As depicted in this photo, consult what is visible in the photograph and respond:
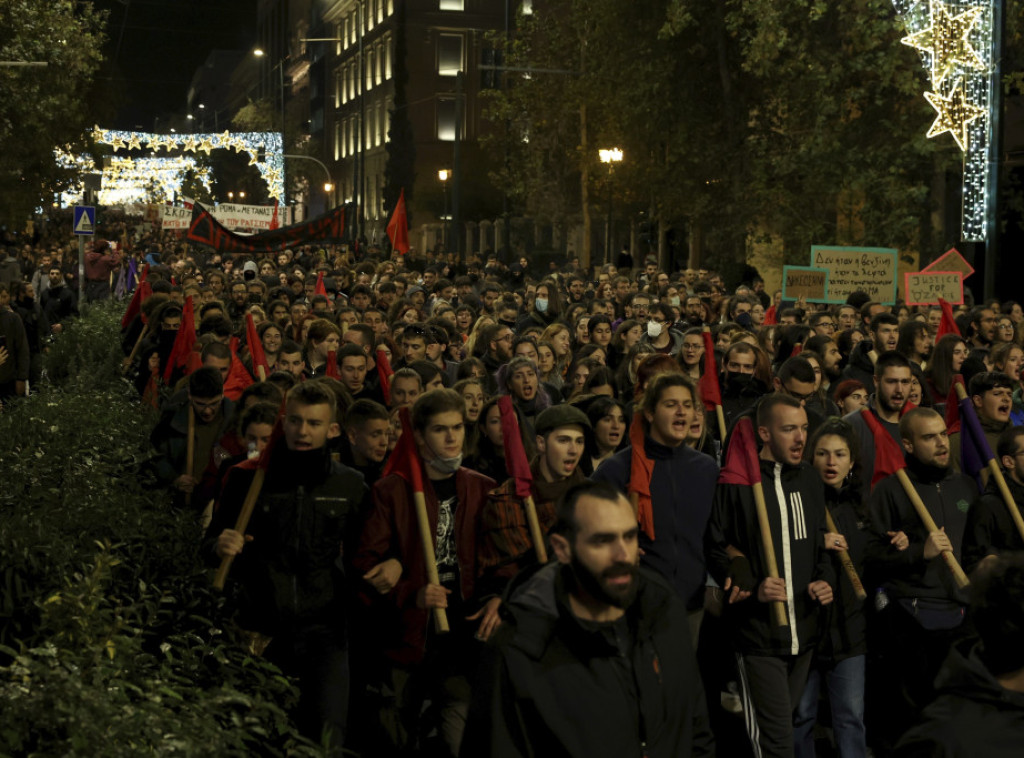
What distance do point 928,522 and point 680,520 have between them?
105 cm

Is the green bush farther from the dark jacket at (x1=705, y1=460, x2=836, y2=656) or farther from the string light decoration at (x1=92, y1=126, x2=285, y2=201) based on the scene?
the string light decoration at (x1=92, y1=126, x2=285, y2=201)

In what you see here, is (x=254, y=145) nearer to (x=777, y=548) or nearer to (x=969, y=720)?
(x=777, y=548)

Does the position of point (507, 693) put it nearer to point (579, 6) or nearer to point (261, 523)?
point (261, 523)

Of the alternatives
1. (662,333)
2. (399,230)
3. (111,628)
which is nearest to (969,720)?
(111,628)

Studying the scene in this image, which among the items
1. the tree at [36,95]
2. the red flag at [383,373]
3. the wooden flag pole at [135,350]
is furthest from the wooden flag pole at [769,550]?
the tree at [36,95]

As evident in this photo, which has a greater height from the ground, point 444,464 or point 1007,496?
point 444,464

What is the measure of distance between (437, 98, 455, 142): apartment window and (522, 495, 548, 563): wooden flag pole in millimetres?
70142

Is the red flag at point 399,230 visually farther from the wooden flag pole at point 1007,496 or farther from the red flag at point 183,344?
the wooden flag pole at point 1007,496

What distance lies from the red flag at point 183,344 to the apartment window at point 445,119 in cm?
6373

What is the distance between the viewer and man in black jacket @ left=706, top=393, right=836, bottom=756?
5.97 metres

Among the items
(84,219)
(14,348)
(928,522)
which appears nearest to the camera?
(928,522)

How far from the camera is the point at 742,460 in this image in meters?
6.17

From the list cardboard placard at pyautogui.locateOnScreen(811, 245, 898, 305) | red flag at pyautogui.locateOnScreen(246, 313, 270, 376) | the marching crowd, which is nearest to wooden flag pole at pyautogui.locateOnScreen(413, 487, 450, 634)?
the marching crowd

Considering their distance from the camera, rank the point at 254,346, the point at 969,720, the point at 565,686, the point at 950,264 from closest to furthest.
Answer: the point at 969,720 < the point at 565,686 < the point at 254,346 < the point at 950,264
